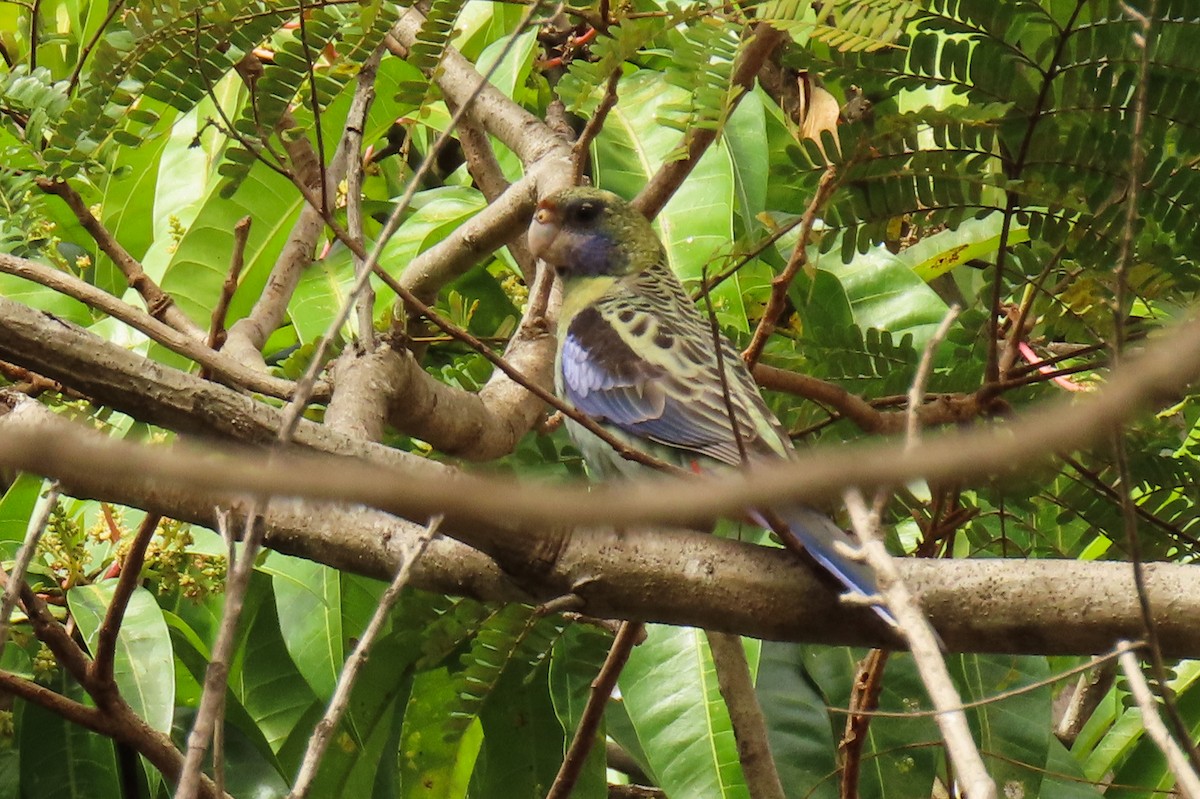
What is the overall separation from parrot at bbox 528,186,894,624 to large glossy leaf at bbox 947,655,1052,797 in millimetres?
939

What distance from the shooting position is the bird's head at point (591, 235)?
341 cm

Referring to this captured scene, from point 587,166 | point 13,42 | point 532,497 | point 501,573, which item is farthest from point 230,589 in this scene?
point 13,42

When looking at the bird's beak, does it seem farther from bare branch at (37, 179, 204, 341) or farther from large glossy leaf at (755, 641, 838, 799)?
large glossy leaf at (755, 641, 838, 799)

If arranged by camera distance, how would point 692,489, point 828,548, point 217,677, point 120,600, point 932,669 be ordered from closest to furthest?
point 692,489 < point 932,669 < point 217,677 < point 828,548 < point 120,600

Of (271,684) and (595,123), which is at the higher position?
(595,123)

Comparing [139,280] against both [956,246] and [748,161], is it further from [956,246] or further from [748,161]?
[956,246]

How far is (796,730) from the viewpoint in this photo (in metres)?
3.36

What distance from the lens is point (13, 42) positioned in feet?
14.9

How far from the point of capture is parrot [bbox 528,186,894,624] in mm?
2756

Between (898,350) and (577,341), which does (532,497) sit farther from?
(577,341)

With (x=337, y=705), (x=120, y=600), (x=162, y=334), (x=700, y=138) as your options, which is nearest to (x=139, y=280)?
(x=162, y=334)

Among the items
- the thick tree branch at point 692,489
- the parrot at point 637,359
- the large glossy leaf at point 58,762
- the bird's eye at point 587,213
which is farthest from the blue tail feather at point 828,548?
the large glossy leaf at point 58,762

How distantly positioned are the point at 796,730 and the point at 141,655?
5.44 feet

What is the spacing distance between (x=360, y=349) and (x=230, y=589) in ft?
3.91
